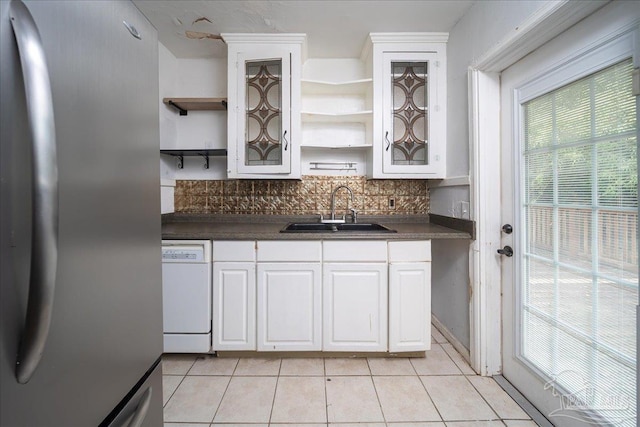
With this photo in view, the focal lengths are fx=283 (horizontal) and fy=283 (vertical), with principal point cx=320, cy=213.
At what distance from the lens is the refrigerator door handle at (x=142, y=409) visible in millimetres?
717

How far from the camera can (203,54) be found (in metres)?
2.42

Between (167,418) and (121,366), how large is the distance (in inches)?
40.3

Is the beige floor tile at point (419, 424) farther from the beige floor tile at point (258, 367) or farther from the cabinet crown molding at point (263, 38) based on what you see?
the cabinet crown molding at point (263, 38)

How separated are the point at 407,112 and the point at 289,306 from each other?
5.46 ft

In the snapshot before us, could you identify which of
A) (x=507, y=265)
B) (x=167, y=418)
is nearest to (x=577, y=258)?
(x=507, y=265)

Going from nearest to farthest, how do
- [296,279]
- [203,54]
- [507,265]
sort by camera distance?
[507,265], [296,279], [203,54]

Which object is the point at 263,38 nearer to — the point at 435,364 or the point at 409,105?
the point at 409,105

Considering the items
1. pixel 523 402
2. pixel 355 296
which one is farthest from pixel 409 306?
pixel 523 402

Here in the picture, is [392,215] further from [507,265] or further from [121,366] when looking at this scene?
[121,366]

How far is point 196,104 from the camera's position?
2305 millimetres

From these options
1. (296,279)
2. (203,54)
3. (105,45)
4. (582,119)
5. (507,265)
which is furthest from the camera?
(203,54)

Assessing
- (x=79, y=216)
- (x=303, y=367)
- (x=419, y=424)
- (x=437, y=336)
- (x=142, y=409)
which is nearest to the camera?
(x=79, y=216)

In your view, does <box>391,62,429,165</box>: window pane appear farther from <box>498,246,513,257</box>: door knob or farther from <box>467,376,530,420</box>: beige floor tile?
<box>467,376,530,420</box>: beige floor tile

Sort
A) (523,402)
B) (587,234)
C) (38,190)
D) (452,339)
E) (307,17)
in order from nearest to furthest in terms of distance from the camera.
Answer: (38,190) → (587,234) → (523,402) → (307,17) → (452,339)
